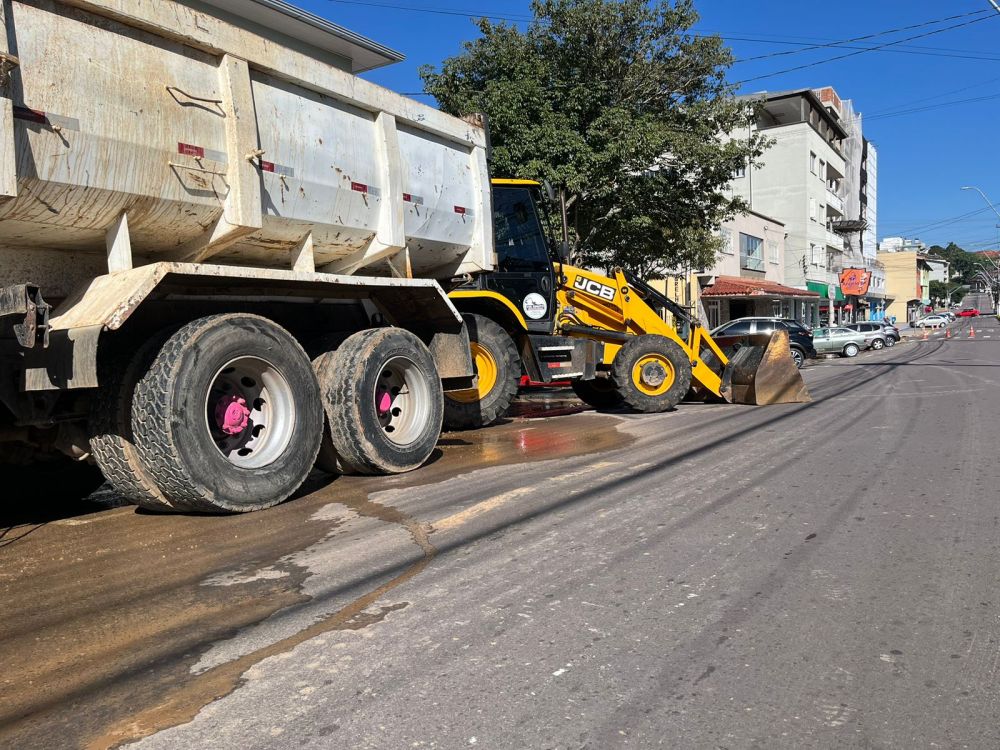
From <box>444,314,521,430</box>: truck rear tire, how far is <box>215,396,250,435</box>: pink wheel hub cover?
412 cm

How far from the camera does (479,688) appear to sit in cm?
278

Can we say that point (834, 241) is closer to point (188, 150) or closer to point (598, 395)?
point (598, 395)

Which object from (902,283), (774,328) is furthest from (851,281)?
(902,283)

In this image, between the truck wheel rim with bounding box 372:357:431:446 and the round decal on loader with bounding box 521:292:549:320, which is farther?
the round decal on loader with bounding box 521:292:549:320

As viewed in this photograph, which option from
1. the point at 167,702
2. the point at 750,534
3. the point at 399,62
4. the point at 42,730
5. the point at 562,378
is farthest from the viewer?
the point at 562,378

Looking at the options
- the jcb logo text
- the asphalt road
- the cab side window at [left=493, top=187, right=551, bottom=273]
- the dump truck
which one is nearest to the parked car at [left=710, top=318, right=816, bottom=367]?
the jcb logo text

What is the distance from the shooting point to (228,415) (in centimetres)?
538

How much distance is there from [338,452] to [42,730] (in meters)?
3.86

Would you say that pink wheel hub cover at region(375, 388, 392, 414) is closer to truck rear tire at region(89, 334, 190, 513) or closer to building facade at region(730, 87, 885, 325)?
truck rear tire at region(89, 334, 190, 513)

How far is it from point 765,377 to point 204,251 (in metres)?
8.93

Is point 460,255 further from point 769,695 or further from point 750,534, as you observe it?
point 769,695

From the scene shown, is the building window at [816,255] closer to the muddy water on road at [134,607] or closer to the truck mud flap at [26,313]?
the muddy water on road at [134,607]

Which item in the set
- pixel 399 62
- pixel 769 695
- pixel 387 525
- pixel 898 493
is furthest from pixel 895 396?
pixel 769 695

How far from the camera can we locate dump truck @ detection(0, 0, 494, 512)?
4352 millimetres
